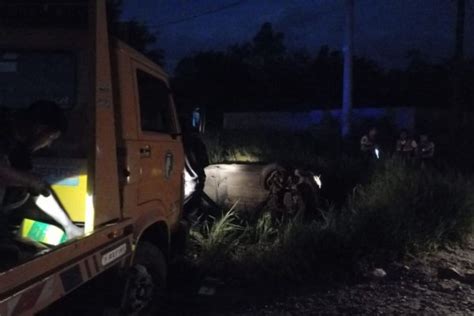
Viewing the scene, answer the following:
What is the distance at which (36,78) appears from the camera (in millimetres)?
4516

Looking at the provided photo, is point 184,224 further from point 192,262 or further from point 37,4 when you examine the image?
point 37,4

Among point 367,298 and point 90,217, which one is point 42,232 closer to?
point 90,217

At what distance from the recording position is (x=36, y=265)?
282 cm

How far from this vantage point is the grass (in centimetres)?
652

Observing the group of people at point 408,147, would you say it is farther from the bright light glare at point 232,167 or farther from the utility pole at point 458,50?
the utility pole at point 458,50

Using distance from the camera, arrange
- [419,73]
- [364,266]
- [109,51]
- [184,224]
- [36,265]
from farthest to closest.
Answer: [419,73]
[364,266]
[184,224]
[109,51]
[36,265]

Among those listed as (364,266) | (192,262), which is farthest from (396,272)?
(192,262)

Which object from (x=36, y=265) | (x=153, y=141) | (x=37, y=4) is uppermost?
(x=37, y=4)

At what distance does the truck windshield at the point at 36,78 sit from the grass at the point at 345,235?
292 cm

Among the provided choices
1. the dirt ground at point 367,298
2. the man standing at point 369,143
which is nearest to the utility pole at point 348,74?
the man standing at point 369,143

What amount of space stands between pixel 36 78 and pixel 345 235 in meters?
3.93

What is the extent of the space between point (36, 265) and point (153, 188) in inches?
74.0

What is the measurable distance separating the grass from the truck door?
1558 mm

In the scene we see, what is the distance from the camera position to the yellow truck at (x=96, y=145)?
11.9 ft
